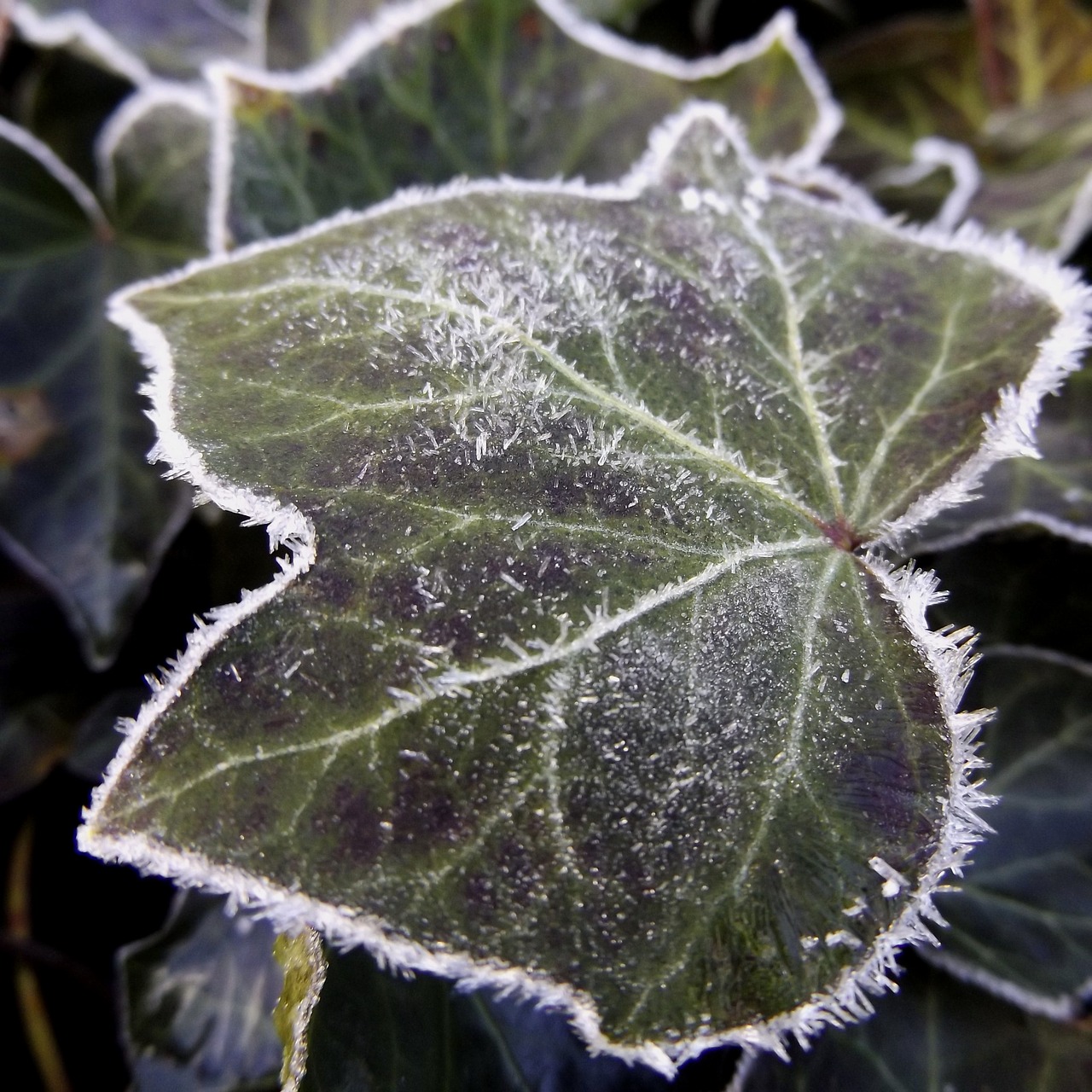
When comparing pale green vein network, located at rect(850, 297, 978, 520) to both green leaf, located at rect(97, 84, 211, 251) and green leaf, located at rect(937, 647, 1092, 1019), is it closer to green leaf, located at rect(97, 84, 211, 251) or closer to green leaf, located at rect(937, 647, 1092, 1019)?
green leaf, located at rect(937, 647, 1092, 1019)

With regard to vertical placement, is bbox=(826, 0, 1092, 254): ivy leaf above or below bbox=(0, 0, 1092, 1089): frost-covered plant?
above

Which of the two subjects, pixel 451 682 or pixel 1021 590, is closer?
pixel 451 682

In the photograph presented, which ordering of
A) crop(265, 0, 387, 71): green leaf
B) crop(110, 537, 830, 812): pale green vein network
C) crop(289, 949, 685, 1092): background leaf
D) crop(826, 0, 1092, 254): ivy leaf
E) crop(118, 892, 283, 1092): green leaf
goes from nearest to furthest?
crop(110, 537, 830, 812): pale green vein network < crop(289, 949, 685, 1092): background leaf < crop(118, 892, 283, 1092): green leaf < crop(265, 0, 387, 71): green leaf < crop(826, 0, 1092, 254): ivy leaf

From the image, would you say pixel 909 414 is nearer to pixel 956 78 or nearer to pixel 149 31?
pixel 956 78

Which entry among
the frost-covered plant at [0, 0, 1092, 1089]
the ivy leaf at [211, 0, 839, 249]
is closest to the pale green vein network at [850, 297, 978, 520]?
the frost-covered plant at [0, 0, 1092, 1089]

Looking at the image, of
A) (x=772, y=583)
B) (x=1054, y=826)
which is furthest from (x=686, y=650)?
(x=1054, y=826)

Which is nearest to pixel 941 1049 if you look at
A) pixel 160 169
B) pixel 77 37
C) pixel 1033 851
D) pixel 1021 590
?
pixel 1033 851

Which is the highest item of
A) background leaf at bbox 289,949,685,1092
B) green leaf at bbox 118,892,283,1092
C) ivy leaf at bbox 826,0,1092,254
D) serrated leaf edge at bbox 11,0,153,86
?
ivy leaf at bbox 826,0,1092,254

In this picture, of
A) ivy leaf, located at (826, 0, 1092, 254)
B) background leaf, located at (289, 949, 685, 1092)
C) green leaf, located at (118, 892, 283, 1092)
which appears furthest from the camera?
ivy leaf, located at (826, 0, 1092, 254)
